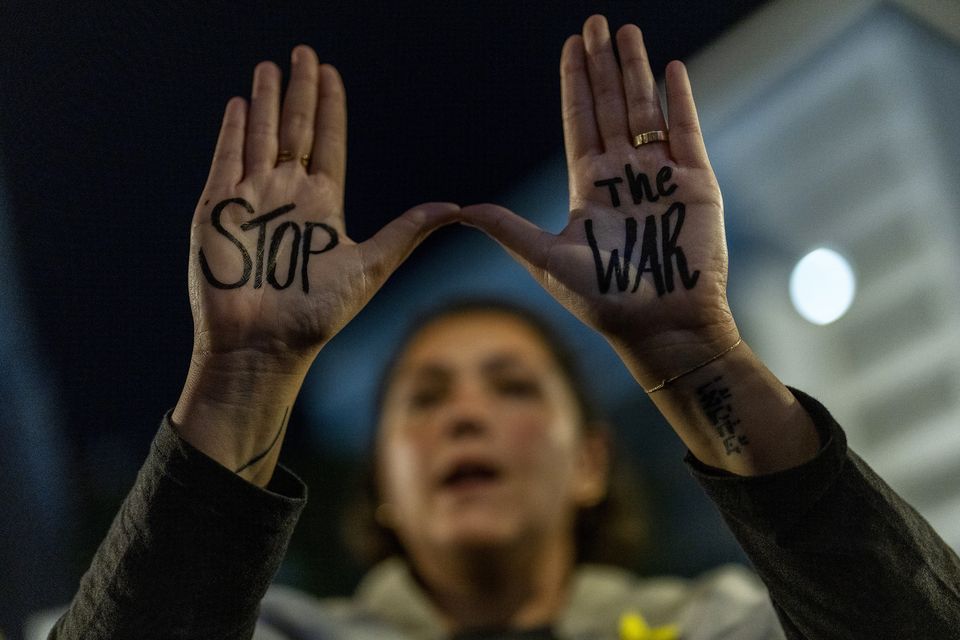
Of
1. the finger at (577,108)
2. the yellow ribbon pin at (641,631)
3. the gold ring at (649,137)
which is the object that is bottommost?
the yellow ribbon pin at (641,631)

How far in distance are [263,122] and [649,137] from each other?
0.47 meters

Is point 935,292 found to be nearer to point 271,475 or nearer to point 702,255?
point 702,255

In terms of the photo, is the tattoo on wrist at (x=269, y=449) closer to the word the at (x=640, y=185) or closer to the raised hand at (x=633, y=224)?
the raised hand at (x=633, y=224)

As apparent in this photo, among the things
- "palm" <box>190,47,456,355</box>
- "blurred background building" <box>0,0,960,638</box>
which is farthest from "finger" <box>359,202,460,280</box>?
"blurred background building" <box>0,0,960,638</box>

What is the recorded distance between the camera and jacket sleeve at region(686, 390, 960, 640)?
80 centimetres

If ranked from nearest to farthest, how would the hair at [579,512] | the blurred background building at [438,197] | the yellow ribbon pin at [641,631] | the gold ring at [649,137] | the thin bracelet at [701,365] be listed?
the thin bracelet at [701,365], the gold ring at [649,137], the blurred background building at [438,197], the yellow ribbon pin at [641,631], the hair at [579,512]

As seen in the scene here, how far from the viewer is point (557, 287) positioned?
0.97m

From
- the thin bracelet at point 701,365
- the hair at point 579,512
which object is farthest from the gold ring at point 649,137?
the hair at point 579,512

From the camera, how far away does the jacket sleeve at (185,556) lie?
0.81 meters

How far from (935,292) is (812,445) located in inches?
43.4

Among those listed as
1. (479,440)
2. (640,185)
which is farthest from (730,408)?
(479,440)

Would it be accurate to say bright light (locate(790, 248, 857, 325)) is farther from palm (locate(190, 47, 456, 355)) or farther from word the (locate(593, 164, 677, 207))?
palm (locate(190, 47, 456, 355))

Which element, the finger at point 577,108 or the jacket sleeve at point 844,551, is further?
the finger at point 577,108

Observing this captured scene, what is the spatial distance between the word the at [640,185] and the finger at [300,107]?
0.37m
